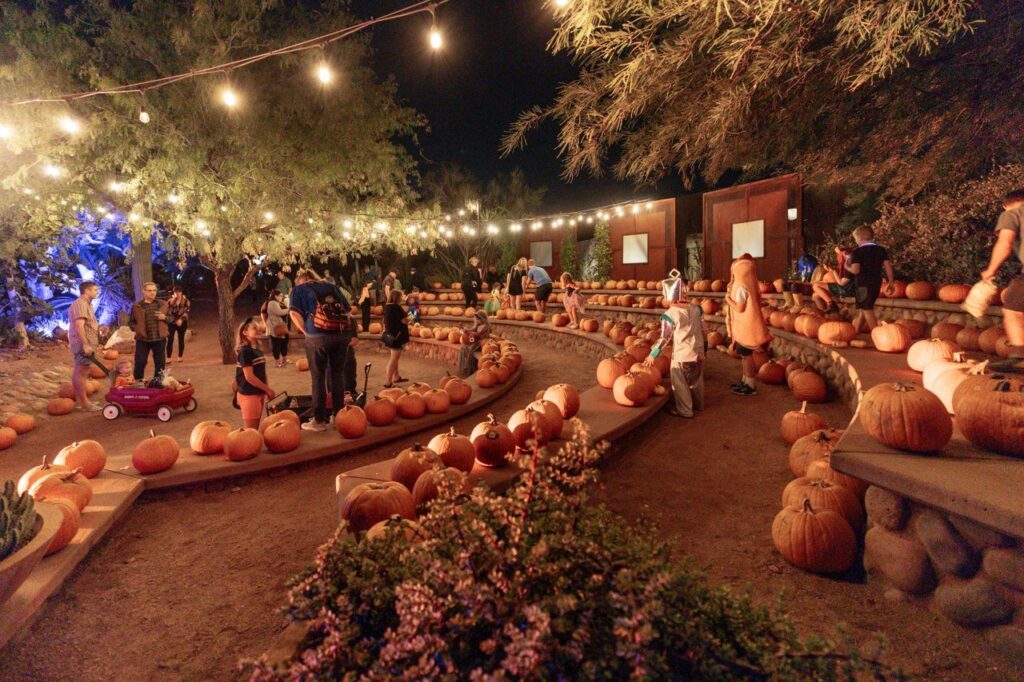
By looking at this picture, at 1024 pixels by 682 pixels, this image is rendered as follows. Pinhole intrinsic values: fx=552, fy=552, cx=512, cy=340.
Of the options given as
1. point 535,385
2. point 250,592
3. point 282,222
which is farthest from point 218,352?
point 250,592

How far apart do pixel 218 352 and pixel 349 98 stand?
8.39m

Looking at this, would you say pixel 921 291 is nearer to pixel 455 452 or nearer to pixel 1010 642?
pixel 1010 642

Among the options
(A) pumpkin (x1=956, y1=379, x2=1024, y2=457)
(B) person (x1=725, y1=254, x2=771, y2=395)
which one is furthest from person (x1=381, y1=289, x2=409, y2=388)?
(A) pumpkin (x1=956, y1=379, x2=1024, y2=457)

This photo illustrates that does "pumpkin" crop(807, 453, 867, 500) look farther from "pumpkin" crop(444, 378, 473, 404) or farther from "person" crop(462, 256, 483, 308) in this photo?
"person" crop(462, 256, 483, 308)

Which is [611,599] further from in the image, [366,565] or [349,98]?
[349,98]

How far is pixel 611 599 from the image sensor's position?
155 cm

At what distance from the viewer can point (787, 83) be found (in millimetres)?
5285

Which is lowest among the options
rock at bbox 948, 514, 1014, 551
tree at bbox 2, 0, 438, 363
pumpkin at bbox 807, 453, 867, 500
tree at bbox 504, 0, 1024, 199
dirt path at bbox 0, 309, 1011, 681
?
dirt path at bbox 0, 309, 1011, 681

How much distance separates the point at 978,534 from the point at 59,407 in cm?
1175

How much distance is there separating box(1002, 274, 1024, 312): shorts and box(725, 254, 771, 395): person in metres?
2.51

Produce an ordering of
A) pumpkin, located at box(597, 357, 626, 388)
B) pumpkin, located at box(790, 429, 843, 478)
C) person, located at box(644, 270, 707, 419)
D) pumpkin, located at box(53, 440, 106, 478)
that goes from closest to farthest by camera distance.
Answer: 1. pumpkin, located at box(790, 429, 843, 478)
2. pumpkin, located at box(53, 440, 106, 478)
3. person, located at box(644, 270, 707, 419)
4. pumpkin, located at box(597, 357, 626, 388)

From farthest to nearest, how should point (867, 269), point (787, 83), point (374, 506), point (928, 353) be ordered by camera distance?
point (867, 269)
point (928, 353)
point (787, 83)
point (374, 506)

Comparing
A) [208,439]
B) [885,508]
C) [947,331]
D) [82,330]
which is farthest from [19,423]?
[947,331]

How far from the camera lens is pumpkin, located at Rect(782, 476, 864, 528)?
3250 millimetres
